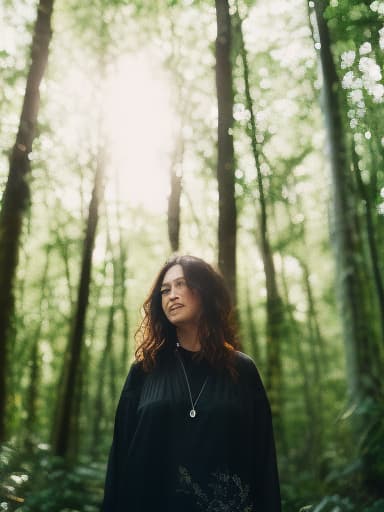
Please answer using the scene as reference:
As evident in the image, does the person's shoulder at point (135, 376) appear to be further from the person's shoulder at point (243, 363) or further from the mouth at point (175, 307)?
the person's shoulder at point (243, 363)

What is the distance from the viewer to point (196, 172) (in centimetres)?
1224

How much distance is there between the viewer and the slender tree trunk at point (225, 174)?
539 centimetres

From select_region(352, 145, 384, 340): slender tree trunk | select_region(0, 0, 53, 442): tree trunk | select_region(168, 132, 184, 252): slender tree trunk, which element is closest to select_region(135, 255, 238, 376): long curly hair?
select_region(0, 0, 53, 442): tree trunk

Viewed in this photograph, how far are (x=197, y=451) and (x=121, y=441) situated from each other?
50 centimetres

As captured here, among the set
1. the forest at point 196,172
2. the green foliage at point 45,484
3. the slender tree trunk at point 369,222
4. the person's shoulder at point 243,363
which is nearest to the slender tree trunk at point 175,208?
the forest at point 196,172

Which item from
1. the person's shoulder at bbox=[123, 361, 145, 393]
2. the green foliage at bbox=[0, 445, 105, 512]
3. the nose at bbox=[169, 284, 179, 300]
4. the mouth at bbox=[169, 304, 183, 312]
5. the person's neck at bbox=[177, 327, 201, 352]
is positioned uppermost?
the nose at bbox=[169, 284, 179, 300]

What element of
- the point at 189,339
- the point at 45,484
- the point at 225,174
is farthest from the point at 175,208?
the point at 189,339

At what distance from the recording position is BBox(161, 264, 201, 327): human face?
2.88m

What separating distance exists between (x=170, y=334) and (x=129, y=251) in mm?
14867

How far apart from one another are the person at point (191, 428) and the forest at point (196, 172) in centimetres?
44

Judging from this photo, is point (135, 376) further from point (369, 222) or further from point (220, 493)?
point (369, 222)

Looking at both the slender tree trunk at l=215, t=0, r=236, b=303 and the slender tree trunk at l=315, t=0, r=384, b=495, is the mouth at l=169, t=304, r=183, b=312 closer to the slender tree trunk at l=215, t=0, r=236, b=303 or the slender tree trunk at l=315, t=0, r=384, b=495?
the slender tree trunk at l=215, t=0, r=236, b=303

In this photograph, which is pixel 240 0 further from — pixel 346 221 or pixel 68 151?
pixel 68 151

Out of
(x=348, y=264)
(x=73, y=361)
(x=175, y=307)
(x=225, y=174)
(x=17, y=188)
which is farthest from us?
(x=73, y=361)
